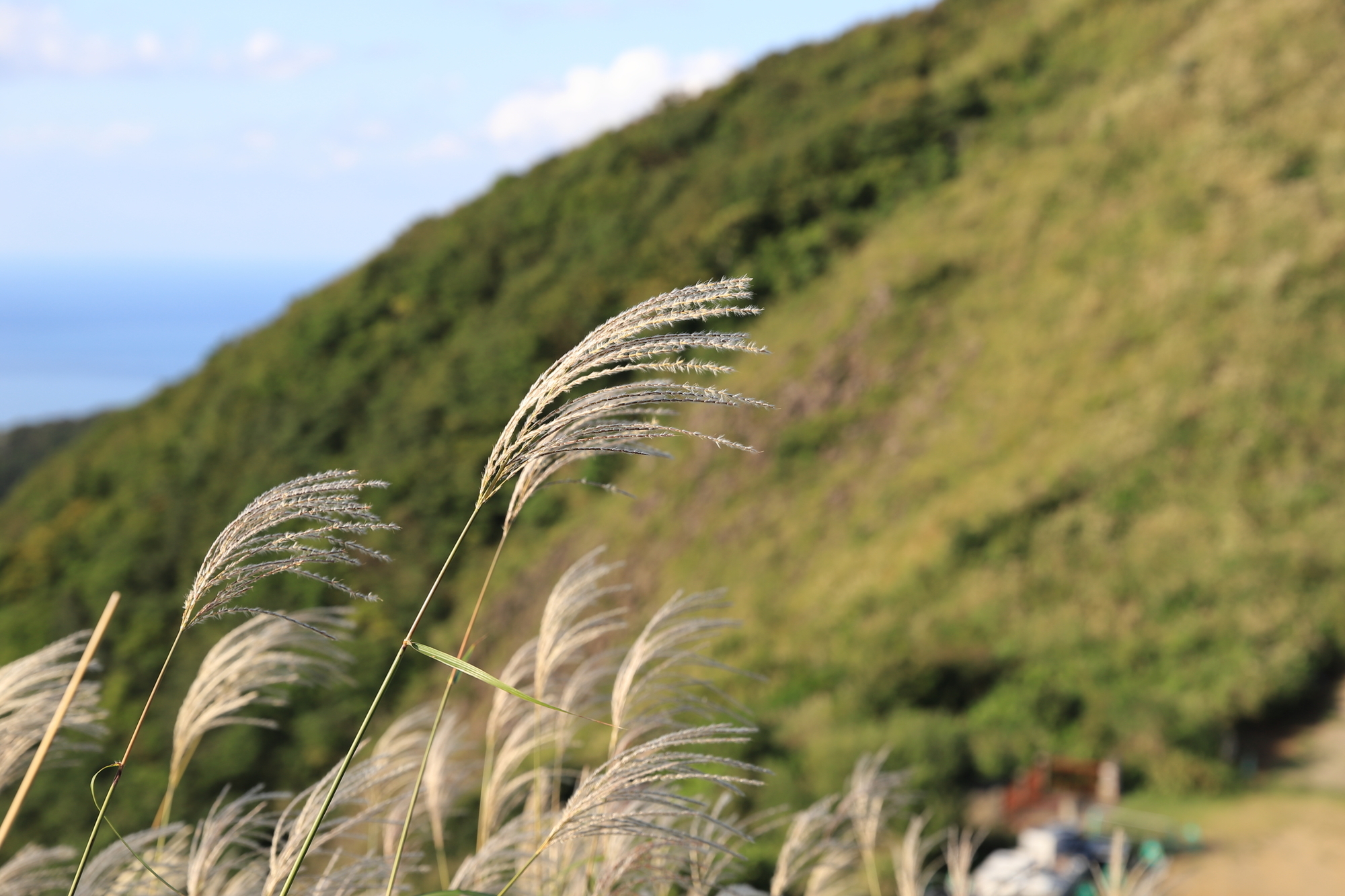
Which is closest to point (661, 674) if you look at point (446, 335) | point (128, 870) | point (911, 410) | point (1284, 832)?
point (128, 870)

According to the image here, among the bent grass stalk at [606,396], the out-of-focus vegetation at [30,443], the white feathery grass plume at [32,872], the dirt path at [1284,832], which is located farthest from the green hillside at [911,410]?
the out-of-focus vegetation at [30,443]

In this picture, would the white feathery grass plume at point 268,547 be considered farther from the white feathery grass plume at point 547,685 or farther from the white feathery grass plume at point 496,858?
the white feathery grass plume at point 496,858

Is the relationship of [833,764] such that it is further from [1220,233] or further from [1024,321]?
[1220,233]

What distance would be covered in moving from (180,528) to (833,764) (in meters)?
18.5

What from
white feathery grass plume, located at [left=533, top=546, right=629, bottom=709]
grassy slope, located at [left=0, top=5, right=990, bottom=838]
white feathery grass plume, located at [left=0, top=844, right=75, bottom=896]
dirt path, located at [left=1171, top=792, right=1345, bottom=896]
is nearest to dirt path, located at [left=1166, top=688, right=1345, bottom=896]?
dirt path, located at [left=1171, top=792, right=1345, bottom=896]

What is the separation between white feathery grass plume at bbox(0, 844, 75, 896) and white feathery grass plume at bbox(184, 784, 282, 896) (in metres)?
0.31

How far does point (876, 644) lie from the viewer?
40.9ft

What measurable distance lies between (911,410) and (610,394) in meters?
17.3

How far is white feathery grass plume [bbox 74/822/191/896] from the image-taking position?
2.15 m

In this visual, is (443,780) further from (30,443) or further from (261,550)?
(30,443)

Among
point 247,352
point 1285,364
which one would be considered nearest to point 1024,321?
point 1285,364

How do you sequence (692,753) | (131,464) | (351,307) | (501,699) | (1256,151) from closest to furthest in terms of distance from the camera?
(692,753) → (501,699) → (1256,151) → (131,464) → (351,307)

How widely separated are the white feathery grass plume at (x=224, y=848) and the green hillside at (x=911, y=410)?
20.1 feet

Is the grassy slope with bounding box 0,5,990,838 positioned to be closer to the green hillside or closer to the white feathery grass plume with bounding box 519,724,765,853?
the green hillside
